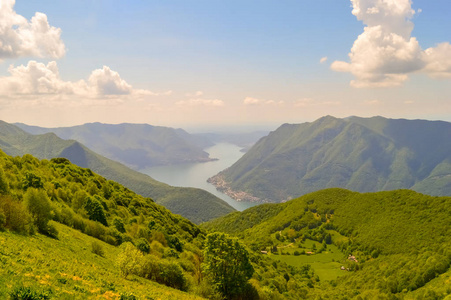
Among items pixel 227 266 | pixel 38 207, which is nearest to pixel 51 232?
pixel 38 207

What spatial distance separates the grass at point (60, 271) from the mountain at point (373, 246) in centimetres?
7305

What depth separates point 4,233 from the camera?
23.5 m

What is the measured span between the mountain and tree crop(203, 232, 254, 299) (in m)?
53.7

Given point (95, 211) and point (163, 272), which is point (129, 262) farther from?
point (95, 211)

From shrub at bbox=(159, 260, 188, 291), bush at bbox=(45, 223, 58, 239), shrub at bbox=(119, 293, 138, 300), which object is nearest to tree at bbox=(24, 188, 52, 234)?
bush at bbox=(45, 223, 58, 239)

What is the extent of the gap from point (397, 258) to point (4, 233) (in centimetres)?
14880

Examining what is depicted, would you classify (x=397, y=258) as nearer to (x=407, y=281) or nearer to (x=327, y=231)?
(x=407, y=281)

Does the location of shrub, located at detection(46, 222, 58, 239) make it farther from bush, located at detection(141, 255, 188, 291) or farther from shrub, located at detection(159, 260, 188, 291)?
shrub, located at detection(159, 260, 188, 291)

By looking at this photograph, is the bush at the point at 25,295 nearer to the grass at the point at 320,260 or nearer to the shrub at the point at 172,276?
the shrub at the point at 172,276

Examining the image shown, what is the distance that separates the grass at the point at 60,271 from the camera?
→ 17195 millimetres

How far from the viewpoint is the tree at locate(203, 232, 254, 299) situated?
37250 millimetres

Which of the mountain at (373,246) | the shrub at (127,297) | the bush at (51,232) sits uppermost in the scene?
the bush at (51,232)

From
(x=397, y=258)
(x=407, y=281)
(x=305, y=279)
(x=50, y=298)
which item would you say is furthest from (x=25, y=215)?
(x=397, y=258)

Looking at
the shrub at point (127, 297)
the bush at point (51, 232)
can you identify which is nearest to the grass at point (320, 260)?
the bush at point (51, 232)
